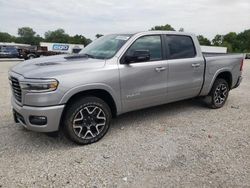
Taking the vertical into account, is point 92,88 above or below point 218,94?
above

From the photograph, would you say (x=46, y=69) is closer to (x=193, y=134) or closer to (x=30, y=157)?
(x=30, y=157)

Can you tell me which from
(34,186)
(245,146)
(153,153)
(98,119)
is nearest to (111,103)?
(98,119)

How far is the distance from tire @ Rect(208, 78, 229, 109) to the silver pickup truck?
11.2 inches

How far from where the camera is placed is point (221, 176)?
3.27 m

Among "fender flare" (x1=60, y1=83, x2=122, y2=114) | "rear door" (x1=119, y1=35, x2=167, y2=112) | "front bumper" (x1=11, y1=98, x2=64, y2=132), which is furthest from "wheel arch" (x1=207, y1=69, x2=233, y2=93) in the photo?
"front bumper" (x1=11, y1=98, x2=64, y2=132)

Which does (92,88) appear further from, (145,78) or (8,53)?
(8,53)

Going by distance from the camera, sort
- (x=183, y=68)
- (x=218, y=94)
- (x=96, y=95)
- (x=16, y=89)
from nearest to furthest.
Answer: (x=16, y=89), (x=96, y=95), (x=183, y=68), (x=218, y=94)

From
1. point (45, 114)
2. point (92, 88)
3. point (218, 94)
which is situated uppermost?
point (92, 88)

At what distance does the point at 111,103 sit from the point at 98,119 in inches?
14.9

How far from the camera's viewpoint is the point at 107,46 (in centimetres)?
486

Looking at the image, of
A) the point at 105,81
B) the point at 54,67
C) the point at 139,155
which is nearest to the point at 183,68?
the point at 105,81

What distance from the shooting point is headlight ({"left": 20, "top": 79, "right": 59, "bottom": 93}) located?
3.61 meters

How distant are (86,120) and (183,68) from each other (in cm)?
233

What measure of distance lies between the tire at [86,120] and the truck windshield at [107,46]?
0.88 m
